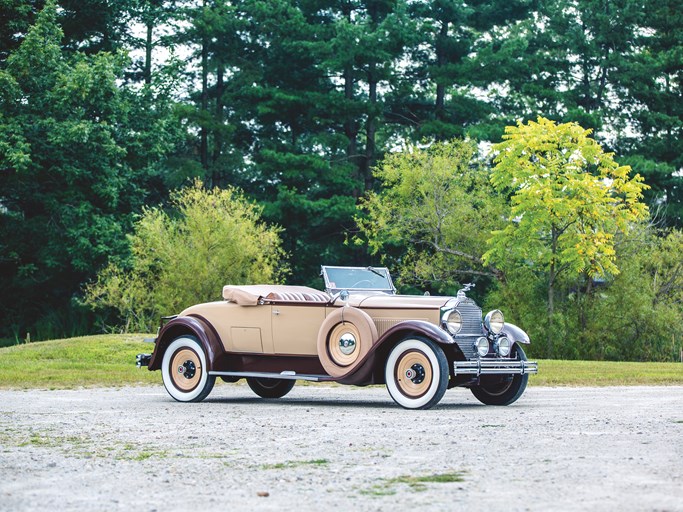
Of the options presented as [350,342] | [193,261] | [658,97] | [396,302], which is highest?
[658,97]

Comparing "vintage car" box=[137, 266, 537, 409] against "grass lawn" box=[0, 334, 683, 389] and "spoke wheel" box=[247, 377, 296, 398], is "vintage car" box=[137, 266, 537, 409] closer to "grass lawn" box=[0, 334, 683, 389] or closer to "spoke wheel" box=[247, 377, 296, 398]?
"spoke wheel" box=[247, 377, 296, 398]

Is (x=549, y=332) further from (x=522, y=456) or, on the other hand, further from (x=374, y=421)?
(x=522, y=456)

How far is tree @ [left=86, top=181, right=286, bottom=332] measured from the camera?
33438 millimetres

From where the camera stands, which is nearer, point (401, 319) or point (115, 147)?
point (401, 319)

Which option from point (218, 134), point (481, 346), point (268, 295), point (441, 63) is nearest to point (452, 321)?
point (481, 346)

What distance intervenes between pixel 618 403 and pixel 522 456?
6.39 m

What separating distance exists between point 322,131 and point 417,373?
123ft

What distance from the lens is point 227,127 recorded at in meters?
47.3

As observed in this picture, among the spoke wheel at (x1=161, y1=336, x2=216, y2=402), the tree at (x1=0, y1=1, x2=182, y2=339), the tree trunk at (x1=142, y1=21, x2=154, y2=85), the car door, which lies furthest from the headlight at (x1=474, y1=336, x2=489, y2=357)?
the tree trunk at (x1=142, y1=21, x2=154, y2=85)

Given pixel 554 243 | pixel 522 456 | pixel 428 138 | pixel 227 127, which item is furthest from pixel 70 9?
pixel 522 456

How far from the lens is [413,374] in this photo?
42.4 feet

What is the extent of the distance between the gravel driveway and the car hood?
1279mm

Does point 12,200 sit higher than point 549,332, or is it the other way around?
point 12,200

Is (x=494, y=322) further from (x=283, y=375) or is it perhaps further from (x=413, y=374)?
(x=283, y=375)
